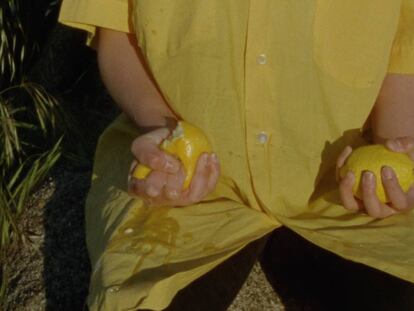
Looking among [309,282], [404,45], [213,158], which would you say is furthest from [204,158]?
[404,45]

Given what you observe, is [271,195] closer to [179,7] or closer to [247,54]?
[247,54]

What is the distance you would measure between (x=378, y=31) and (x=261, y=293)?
74 cm

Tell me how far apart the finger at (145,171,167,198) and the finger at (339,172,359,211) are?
34 cm

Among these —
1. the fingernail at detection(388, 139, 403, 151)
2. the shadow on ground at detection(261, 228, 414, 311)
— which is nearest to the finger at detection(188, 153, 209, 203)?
the shadow on ground at detection(261, 228, 414, 311)

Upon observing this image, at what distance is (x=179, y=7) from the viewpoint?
1.77 m

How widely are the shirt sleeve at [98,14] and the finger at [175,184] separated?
415mm

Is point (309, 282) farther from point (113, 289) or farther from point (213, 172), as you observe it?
point (113, 289)

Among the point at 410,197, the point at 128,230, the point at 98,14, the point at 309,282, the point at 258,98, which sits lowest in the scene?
the point at 309,282

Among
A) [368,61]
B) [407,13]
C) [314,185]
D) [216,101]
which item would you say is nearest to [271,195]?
[314,185]

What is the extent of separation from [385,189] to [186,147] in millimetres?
389

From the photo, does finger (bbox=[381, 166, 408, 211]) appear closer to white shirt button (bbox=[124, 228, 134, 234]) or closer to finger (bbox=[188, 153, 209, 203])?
finger (bbox=[188, 153, 209, 203])

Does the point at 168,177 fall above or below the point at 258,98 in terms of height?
below

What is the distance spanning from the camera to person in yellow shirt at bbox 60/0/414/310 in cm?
163

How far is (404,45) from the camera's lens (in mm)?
1780
